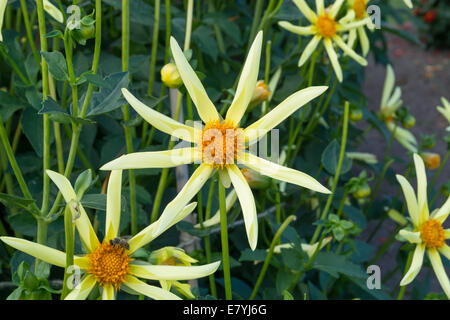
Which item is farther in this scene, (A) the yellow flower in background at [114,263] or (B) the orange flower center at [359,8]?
(B) the orange flower center at [359,8]

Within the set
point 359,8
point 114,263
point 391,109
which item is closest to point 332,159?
point 359,8

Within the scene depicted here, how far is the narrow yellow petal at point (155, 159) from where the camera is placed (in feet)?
1.56

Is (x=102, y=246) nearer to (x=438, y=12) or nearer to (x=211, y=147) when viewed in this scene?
(x=211, y=147)

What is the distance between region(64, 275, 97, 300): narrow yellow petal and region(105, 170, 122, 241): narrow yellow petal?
5cm

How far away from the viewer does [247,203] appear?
1.70ft

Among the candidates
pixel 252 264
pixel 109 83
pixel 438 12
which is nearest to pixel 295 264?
pixel 252 264

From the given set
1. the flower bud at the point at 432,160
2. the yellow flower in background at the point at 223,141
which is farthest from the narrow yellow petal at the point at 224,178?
the flower bud at the point at 432,160

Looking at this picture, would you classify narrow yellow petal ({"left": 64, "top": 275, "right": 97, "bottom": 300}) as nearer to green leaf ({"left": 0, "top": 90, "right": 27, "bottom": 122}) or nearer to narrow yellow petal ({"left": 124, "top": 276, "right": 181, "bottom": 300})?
narrow yellow petal ({"left": 124, "top": 276, "right": 181, "bottom": 300})

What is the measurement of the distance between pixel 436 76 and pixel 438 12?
63cm

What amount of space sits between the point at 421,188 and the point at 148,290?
413 mm

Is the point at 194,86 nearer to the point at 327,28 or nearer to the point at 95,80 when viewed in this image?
the point at 95,80

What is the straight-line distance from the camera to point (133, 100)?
0.49 m

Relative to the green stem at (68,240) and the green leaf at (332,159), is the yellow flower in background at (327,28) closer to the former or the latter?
the green leaf at (332,159)

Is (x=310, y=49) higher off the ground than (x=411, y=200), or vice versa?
(x=310, y=49)
